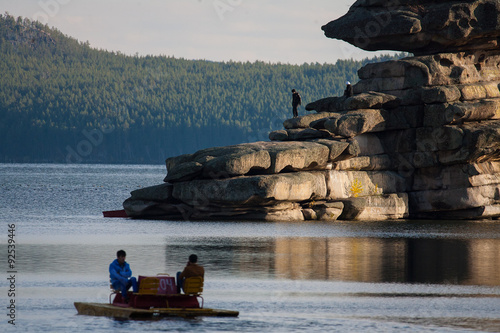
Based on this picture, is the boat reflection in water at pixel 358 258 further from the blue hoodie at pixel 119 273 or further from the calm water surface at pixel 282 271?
the blue hoodie at pixel 119 273

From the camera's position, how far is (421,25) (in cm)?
7662

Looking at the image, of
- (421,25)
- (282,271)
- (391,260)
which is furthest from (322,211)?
(282,271)

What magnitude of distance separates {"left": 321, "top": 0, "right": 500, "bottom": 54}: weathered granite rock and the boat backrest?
52.5 meters

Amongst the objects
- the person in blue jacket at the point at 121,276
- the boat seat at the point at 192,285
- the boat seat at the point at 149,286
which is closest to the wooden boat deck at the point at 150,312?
the boat seat at the point at 149,286

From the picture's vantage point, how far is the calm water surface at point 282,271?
27578 mm

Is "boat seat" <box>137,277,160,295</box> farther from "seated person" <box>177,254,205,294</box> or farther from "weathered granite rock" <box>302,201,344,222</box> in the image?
"weathered granite rock" <box>302,201,344,222</box>

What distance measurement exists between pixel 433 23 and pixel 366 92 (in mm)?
8222

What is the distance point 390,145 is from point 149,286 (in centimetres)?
5307

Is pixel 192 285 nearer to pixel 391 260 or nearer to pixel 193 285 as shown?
pixel 193 285

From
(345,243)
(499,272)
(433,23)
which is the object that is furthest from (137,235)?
(433,23)

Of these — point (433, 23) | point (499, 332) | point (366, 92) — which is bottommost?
point (499, 332)

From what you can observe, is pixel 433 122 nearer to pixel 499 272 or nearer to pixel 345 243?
pixel 345 243

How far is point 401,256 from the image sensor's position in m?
46.6

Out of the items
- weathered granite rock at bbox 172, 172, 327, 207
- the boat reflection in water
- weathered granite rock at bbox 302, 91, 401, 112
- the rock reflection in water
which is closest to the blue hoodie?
the boat reflection in water
